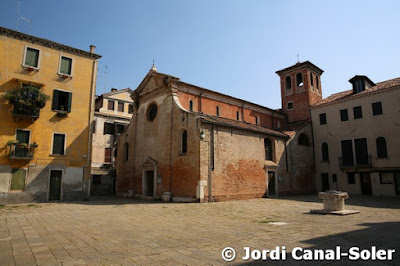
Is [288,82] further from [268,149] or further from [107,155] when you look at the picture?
[107,155]

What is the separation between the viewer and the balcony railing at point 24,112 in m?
17.0

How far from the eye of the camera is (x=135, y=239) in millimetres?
6609

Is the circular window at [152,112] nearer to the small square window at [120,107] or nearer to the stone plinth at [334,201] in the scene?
the small square window at [120,107]

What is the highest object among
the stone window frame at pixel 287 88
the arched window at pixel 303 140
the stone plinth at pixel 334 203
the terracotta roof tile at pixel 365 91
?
the stone window frame at pixel 287 88

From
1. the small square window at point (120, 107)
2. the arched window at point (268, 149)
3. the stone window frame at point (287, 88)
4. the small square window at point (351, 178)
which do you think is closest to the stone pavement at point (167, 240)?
the arched window at point (268, 149)

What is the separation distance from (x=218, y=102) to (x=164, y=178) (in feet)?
28.3

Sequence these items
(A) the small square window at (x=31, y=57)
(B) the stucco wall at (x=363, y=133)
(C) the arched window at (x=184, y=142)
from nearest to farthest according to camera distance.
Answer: (A) the small square window at (x=31, y=57) → (C) the arched window at (x=184, y=142) → (B) the stucco wall at (x=363, y=133)

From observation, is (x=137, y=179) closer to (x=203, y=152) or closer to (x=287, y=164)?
(x=203, y=152)

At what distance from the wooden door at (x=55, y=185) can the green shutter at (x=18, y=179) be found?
163cm

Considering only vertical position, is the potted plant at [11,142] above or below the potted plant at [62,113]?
below

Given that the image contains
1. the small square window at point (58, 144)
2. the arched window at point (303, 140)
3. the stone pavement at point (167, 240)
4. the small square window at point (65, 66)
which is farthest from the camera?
the arched window at point (303, 140)

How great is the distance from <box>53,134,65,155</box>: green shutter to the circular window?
22.8ft

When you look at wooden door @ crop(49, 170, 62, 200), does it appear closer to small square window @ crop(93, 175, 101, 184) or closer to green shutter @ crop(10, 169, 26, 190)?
green shutter @ crop(10, 169, 26, 190)

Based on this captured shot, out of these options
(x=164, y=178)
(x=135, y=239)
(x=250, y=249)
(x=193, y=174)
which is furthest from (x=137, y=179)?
(x=250, y=249)
